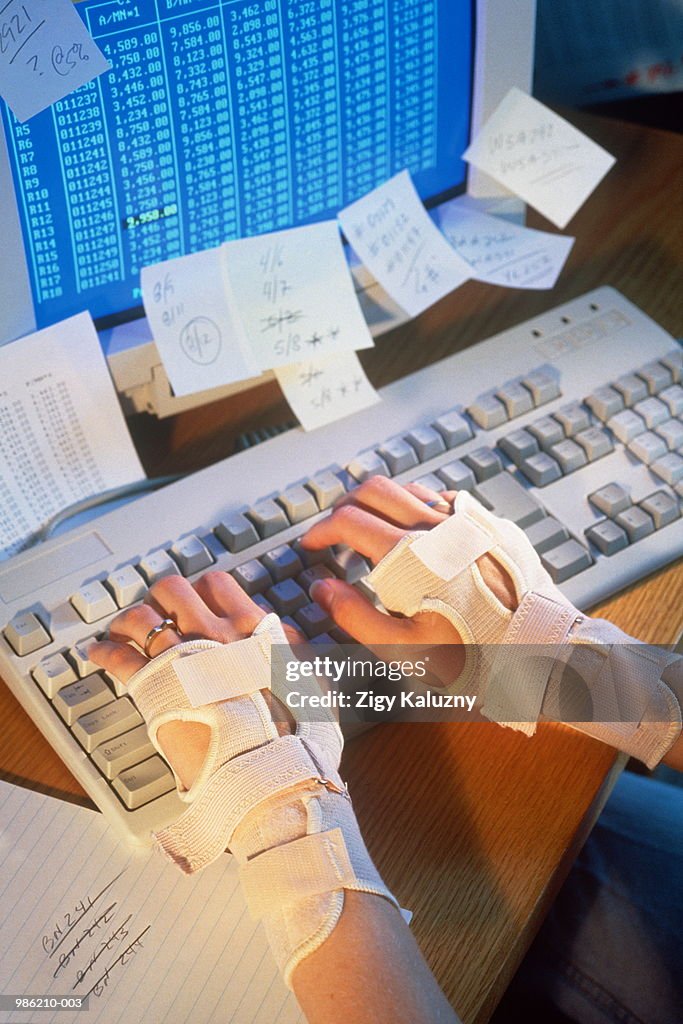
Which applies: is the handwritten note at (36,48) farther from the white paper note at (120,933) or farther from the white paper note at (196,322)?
the white paper note at (120,933)

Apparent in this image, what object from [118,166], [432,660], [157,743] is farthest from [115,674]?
[118,166]

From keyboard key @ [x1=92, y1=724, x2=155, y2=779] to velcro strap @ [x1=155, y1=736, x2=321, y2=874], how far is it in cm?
5

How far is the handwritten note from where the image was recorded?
57cm

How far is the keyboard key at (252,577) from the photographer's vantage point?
0.65 metres

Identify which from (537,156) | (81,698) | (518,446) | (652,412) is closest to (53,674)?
(81,698)

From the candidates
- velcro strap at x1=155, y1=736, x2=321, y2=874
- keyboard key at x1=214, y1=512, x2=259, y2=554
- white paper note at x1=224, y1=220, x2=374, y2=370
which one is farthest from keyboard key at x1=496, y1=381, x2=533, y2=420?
velcro strap at x1=155, y1=736, x2=321, y2=874

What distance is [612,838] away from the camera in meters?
0.73

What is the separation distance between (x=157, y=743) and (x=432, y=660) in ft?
0.57

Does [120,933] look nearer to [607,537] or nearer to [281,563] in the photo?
[281,563]

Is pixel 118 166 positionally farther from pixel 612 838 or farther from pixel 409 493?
pixel 612 838

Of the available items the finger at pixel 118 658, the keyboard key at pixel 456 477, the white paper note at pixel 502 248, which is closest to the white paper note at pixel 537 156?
the white paper note at pixel 502 248

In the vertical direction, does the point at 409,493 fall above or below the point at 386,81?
below

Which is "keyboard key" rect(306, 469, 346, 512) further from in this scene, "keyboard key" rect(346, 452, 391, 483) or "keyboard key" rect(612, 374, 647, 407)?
"keyboard key" rect(612, 374, 647, 407)

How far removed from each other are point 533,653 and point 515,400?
0.71ft
